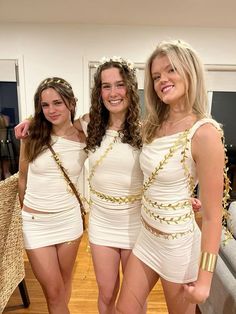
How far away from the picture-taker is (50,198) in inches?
58.0

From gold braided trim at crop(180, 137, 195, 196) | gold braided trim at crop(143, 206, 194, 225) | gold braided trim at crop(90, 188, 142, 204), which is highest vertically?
gold braided trim at crop(180, 137, 195, 196)

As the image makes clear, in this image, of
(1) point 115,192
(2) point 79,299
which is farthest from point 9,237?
(2) point 79,299

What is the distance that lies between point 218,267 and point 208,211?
83cm

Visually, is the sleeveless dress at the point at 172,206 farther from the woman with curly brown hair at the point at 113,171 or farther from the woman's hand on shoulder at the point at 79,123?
the woman's hand on shoulder at the point at 79,123

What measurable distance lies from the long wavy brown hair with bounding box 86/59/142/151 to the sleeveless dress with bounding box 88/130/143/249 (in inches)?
1.4

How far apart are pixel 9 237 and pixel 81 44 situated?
8.51 feet

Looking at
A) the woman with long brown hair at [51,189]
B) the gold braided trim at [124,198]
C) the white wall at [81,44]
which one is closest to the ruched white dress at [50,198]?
the woman with long brown hair at [51,189]

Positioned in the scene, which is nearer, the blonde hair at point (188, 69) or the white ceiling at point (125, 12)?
the blonde hair at point (188, 69)

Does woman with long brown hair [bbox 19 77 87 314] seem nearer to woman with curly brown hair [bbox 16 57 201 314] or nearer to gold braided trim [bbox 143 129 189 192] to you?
woman with curly brown hair [bbox 16 57 201 314]

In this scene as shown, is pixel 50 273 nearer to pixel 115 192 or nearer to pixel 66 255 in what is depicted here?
pixel 66 255

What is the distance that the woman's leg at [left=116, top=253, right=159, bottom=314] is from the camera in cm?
119

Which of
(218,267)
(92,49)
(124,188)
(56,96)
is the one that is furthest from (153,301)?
(92,49)

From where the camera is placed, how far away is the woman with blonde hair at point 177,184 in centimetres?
96

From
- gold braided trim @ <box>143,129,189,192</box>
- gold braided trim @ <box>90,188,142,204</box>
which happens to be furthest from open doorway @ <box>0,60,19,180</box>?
gold braided trim @ <box>143,129,189,192</box>
